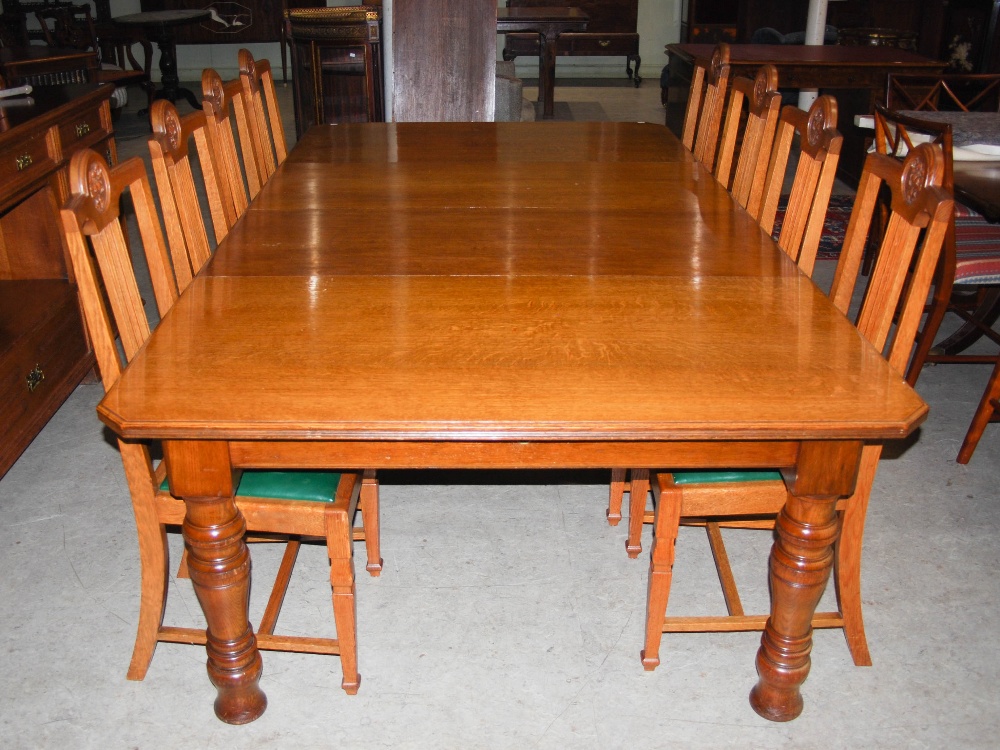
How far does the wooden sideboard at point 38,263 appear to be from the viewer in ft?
7.83

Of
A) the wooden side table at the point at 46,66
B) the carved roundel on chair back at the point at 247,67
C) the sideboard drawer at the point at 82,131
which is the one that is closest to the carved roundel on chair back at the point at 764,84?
the carved roundel on chair back at the point at 247,67

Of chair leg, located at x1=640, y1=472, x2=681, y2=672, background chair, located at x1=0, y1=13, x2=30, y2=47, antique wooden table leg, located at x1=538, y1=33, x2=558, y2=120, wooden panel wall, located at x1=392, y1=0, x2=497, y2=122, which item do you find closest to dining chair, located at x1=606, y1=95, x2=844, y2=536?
chair leg, located at x1=640, y1=472, x2=681, y2=672

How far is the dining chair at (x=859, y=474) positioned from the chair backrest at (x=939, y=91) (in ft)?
6.85

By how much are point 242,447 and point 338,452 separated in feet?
0.47

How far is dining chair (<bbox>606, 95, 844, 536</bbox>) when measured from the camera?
6.53 ft

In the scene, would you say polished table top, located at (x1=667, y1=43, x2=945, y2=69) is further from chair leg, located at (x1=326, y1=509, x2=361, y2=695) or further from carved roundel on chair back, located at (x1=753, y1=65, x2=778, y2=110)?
chair leg, located at (x1=326, y1=509, x2=361, y2=695)

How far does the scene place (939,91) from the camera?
5121 millimetres

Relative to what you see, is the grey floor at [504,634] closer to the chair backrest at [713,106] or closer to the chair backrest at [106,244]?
the chair backrest at [106,244]

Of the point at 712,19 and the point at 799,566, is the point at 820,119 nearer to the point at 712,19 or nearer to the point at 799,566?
the point at 799,566

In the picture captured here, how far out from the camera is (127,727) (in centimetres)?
170

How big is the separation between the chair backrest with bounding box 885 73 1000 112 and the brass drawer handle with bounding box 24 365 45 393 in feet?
10.2

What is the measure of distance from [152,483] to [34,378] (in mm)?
1048

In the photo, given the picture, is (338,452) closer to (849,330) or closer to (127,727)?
(127,727)

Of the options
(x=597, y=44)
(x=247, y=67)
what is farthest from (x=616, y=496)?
(x=597, y=44)
